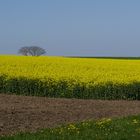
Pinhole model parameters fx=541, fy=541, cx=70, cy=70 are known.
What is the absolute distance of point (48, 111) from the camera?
1337 centimetres

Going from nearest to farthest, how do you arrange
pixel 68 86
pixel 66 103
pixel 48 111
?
pixel 48 111 → pixel 66 103 → pixel 68 86

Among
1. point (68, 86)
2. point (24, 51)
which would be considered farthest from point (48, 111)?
point (24, 51)

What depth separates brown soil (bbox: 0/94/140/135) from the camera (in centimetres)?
1119

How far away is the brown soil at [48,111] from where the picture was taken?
11188 millimetres

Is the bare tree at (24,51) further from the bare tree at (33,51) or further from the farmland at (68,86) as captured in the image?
the farmland at (68,86)

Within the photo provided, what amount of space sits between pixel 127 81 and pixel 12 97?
4.49m

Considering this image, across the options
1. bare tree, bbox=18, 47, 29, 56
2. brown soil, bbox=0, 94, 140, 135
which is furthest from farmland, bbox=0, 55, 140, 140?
bare tree, bbox=18, 47, 29, 56

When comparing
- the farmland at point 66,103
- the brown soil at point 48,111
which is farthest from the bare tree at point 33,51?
the brown soil at point 48,111

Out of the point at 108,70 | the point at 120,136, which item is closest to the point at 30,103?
the point at 120,136

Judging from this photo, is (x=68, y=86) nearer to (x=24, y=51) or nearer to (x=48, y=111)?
(x=48, y=111)

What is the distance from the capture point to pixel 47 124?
37.2ft

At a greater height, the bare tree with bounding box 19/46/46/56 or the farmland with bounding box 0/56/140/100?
the bare tree with bounding box 19/46/46/56

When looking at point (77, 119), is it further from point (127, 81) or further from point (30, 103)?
point (127, 81)

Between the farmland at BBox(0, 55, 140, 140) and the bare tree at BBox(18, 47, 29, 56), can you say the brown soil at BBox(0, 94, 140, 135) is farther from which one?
the bare tree at BBox(18, 47, 29, 56)
